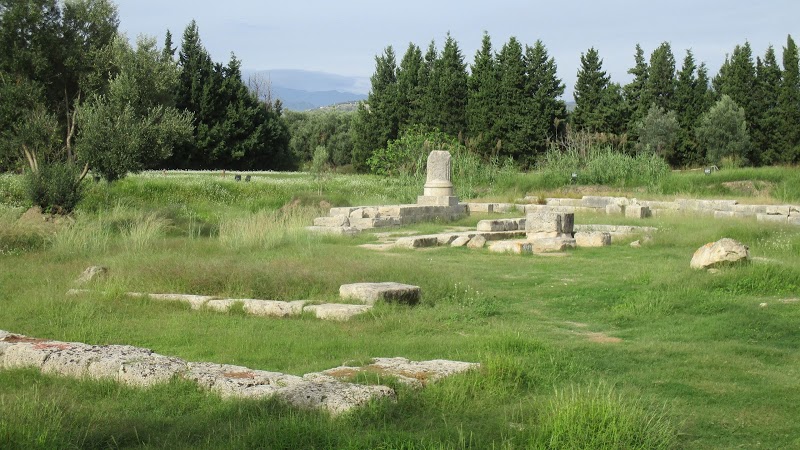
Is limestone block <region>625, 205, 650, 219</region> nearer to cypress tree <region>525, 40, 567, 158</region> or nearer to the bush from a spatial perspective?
the bush

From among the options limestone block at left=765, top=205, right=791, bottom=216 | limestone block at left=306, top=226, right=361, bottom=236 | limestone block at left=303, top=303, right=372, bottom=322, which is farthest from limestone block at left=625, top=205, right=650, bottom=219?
limestone block at left=303, top=303, right=372, bottom=322

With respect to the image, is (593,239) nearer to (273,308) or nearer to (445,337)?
(273,308)

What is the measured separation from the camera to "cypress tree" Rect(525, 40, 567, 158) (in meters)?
46.7

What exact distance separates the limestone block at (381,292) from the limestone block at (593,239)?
828 cm

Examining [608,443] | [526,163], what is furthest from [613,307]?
[526,163]

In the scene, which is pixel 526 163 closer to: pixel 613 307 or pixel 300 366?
pixel 613 307

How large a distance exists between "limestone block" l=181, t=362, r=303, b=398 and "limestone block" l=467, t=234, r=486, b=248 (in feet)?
38.0

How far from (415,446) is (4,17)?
18.2m

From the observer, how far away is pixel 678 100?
50.8 metres

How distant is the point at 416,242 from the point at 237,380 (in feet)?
38.0

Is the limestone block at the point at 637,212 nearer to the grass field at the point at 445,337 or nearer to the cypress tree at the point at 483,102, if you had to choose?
the grass field at the point at 445,337

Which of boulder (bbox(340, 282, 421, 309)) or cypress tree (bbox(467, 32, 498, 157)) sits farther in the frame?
cypress tree (bbox(467, 32, 498, 157))

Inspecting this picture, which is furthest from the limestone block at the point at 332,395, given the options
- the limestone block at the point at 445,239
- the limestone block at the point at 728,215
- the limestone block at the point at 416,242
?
the limestone block at the point at 728,215

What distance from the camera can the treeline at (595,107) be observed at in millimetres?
46844
